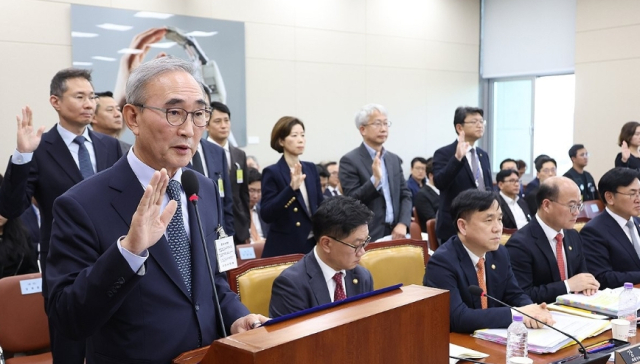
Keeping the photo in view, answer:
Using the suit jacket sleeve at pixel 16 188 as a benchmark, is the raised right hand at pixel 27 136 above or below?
above

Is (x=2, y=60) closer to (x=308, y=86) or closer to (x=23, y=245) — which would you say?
(x=23, y=245)

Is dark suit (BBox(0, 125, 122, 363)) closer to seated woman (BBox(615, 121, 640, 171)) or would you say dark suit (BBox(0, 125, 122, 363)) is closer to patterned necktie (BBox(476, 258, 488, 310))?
patterned necktie (BBox(476, 258, 488, 310))

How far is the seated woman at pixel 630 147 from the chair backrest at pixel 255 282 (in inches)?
194

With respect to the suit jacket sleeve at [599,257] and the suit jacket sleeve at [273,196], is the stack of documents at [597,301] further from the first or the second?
the suit jacket sleeve at [273,196]

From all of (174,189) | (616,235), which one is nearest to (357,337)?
(174,189)

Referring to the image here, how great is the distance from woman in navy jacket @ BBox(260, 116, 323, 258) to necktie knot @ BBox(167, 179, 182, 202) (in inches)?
82.3

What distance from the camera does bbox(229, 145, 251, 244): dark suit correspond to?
4.24 metres

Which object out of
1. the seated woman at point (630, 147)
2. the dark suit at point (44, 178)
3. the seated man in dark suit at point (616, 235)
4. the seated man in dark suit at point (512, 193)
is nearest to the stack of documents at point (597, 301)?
the seated man in dark suit at point (616, 235)

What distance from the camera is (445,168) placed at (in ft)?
14.1

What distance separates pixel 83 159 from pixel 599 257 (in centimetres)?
268

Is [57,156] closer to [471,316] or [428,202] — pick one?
[471,316]

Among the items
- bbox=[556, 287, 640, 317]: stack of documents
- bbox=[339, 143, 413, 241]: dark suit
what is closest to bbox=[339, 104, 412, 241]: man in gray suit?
bbox=[339, 143, 413, 241]: dark suit

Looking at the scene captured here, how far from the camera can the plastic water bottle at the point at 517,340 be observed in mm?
2004

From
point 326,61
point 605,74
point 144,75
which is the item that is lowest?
point 144,75
